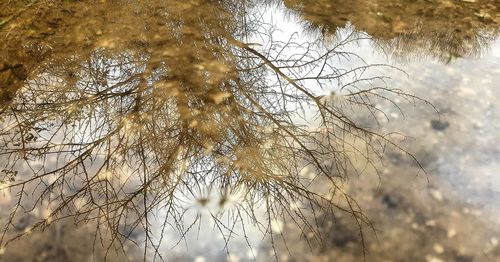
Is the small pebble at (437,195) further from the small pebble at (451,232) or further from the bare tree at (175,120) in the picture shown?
the bare tree at (175,120)

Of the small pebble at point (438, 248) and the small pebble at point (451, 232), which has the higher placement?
the small pebble at point (451, 232)

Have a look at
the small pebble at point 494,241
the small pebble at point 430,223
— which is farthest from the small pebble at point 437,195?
the small pebble at point 494,241

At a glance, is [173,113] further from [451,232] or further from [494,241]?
[494,241]

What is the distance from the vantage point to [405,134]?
7.73 feet

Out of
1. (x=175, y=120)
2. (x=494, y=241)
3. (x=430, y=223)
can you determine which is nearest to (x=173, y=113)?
(x=175, y=120)

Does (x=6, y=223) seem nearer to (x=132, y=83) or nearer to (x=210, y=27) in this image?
(x=132, y=83)

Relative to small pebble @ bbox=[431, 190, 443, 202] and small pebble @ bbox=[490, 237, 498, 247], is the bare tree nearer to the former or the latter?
small pebble @ bbox=[431, 190, 443, 202]

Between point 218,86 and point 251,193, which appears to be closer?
point 251,193

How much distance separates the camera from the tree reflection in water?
79.6 inches

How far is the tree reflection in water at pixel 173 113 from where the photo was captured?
6.63 ft

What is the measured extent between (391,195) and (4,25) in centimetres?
309

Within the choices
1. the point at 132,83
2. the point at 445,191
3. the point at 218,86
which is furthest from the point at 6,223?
the point at 445,191

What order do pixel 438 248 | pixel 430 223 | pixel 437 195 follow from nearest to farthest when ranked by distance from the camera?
1. pixel 438 248
2. pixel 430 223
3. pixel 437 195

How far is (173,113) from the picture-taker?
244 cm
